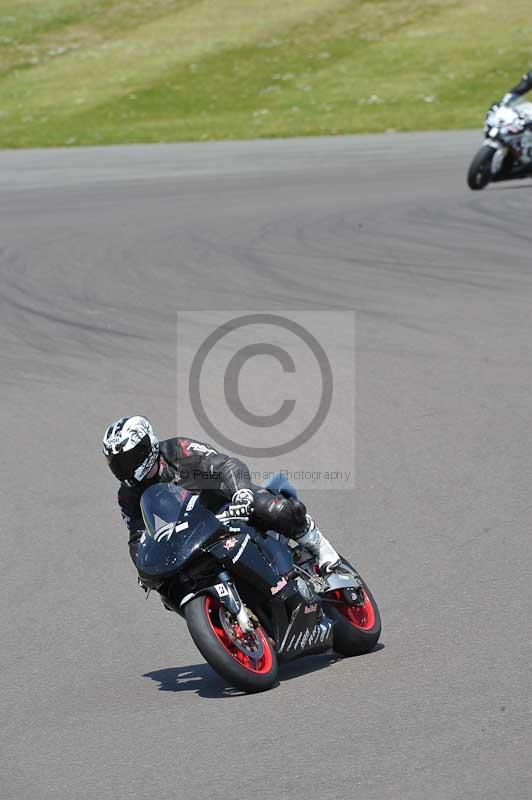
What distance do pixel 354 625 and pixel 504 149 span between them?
46.6 ft

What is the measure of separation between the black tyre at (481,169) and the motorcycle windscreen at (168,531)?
14.3 m

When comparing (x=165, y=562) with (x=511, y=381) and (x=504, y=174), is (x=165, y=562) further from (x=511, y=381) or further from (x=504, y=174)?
(x=504, y=174)

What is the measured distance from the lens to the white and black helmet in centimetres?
646

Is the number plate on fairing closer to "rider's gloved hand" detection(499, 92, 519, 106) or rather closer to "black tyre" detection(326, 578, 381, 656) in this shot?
"black tyre" detection(326, 578, 381, 656)

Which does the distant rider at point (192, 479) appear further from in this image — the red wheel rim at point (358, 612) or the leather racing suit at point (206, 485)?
the red wheel rim at point (358, 612)

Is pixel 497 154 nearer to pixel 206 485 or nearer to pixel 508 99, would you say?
pixel 508 99

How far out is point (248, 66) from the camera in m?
39.1

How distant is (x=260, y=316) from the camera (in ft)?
44.5

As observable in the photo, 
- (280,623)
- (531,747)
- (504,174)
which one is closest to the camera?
(531,747)

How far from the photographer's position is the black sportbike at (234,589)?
625 centimetres

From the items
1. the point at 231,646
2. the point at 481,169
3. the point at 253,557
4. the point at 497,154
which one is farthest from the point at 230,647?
the point at 497,154

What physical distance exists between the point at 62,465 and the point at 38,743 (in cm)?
447

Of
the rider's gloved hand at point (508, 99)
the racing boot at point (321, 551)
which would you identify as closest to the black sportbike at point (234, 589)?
the racing boot at point (321, 551)

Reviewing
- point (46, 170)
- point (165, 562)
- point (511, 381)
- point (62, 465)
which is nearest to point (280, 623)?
point (165, 562)
